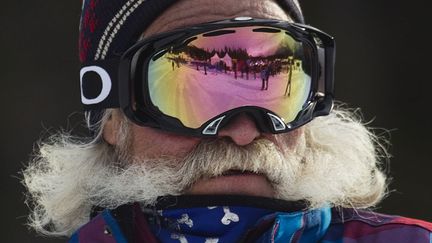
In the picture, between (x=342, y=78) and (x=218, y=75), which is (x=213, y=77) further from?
(x=342, y=78)

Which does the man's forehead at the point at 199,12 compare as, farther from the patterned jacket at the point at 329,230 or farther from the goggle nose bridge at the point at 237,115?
the patterned jacket at the point at 329,230

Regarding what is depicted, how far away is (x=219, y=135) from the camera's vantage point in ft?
6.57

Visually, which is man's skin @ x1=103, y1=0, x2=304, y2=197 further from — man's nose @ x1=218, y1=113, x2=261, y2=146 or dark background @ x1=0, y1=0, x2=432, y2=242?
dark background @ x1=0, y1=0, x2=432, y2=242

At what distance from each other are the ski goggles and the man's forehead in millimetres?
88

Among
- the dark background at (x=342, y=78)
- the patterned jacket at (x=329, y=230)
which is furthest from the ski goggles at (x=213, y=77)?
the dark background at (x=342, y=78)

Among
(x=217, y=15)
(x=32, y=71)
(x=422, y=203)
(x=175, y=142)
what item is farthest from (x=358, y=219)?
(x=32, y=71)

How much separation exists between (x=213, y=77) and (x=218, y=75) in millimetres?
16

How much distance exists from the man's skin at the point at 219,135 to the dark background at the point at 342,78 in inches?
126

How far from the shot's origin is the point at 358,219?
2.01 meters

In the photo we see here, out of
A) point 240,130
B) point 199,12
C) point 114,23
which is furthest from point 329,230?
point 114,23

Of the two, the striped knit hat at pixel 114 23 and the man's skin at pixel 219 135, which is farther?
the striped knit hat at pixel 114 23

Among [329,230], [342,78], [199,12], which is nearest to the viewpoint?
[329,230]

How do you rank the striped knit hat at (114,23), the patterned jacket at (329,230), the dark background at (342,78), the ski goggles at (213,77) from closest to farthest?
the patterned jacket at (329,230) → the ski goggles at (213,77) → the striped knit hat at (114,23) → the dark background at (342,78)

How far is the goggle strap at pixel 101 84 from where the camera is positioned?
2146 mm
